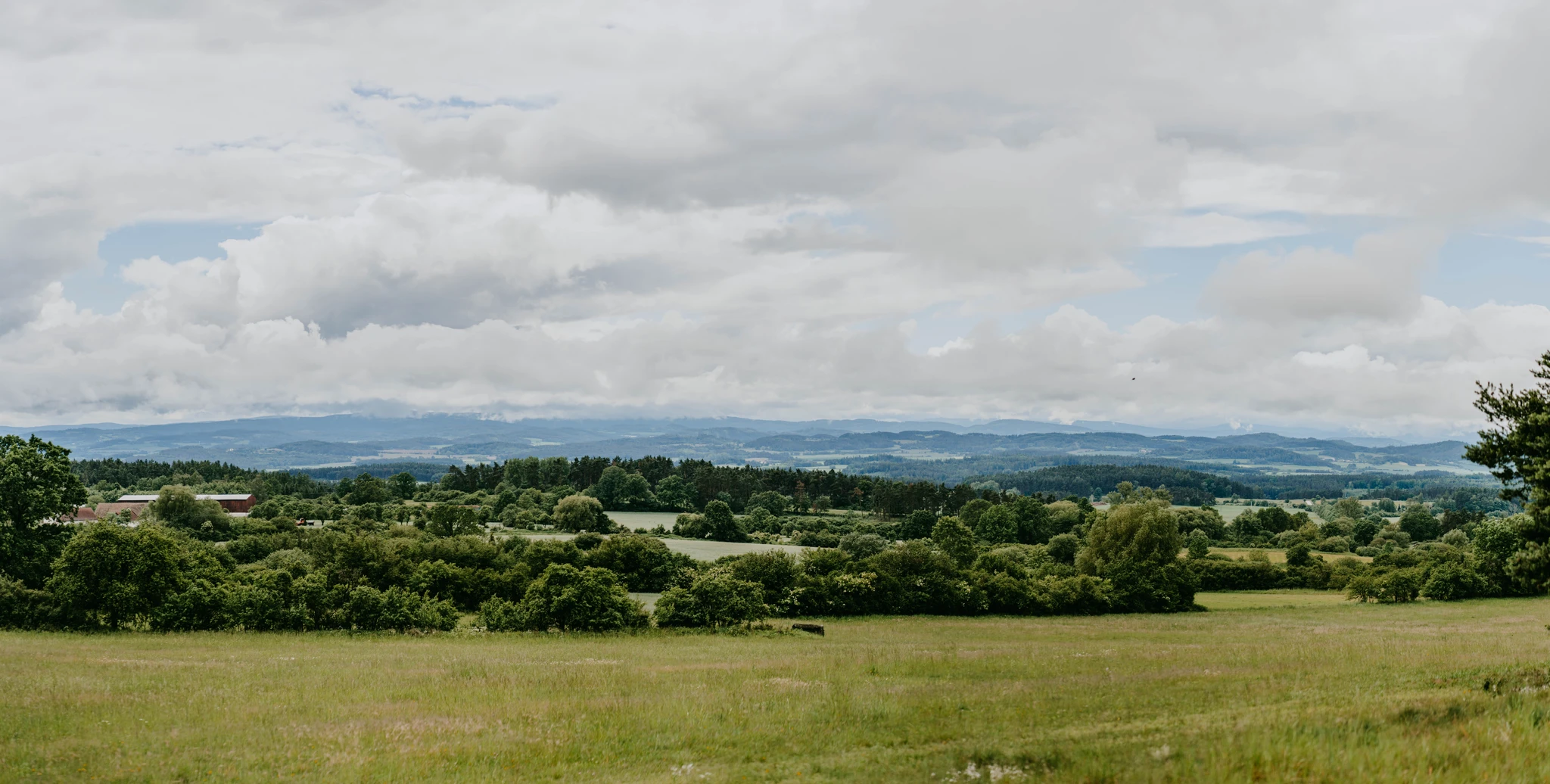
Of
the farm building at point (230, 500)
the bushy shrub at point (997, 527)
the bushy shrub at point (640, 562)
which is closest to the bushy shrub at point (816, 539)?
the bushy shrub at point (997, 527)

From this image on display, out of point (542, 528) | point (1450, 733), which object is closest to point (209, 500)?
point (542, 528)

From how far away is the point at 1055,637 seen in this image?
4588 cm

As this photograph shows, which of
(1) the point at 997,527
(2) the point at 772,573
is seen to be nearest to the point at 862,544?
(1) the point at 997,527

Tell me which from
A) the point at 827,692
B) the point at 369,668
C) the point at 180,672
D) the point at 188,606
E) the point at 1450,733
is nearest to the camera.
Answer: the point at 1450,733

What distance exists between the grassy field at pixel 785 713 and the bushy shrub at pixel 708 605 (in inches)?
472

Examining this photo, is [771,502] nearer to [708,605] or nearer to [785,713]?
[708,605]

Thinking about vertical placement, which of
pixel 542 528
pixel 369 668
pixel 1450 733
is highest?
pixel 1450 733

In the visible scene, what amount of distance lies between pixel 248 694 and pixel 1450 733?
26043 millimetres

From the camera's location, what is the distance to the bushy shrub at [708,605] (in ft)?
165

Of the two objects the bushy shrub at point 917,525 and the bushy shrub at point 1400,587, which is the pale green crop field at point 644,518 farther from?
the bushy shrub at point 1400,587

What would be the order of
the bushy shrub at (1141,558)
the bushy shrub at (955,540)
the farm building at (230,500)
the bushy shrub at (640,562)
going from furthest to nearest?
the farm building at (230,500) → the bushy shrub at (955,540) → the bushy shrub at (640,562) → the bushy shrub at (1141,558)

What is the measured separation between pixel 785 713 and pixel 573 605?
2904 centimetres

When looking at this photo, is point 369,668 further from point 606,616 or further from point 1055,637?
point 1055,637

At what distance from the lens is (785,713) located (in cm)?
2069
